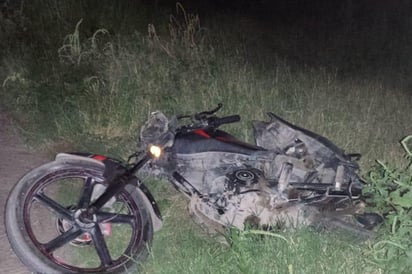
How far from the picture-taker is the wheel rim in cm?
408

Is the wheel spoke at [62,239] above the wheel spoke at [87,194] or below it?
below

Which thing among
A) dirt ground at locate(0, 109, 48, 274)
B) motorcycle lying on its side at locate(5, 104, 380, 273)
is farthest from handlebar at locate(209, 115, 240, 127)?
dirt ground at locate(0, 109, 48, 274)

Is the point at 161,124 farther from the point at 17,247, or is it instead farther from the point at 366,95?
the point at 366,95

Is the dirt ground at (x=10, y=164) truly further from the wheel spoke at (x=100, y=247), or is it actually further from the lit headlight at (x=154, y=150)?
the lit headlight at (x=154, y=150)

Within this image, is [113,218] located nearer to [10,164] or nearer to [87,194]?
[87,194]

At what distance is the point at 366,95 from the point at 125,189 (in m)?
5.36

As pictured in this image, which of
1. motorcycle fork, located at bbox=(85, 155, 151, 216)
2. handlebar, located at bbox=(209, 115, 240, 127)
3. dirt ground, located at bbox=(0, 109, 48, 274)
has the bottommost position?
dirt ground, located at bbox=(0, 109, 48, 274)

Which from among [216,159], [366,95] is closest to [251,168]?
[216,159]

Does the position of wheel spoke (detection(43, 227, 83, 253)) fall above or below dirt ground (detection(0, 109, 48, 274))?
above

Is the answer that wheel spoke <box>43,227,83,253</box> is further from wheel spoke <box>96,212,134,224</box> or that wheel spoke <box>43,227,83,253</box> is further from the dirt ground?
the dirt ground

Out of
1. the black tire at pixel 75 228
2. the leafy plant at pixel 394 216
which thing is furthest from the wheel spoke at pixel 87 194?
the leafy plant at pixel 394 216

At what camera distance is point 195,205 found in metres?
4.56

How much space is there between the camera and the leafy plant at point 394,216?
3.95 meters

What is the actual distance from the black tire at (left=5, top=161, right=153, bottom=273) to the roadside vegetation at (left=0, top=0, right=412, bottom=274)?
245 millimetres
